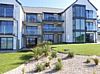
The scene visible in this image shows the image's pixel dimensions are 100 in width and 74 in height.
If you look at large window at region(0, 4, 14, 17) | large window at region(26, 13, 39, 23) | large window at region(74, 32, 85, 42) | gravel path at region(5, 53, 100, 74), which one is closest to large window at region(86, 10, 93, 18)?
large window at region(74, 32, 85, 42)

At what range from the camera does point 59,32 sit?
53406 millimetres

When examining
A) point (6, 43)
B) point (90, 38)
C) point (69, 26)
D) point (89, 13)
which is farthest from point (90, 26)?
point (6, 43)

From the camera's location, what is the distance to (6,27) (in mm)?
40688

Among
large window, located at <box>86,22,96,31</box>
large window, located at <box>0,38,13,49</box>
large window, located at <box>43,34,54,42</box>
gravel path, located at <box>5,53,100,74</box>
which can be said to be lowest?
gravel path, located at <box>5,53,100,74</box>

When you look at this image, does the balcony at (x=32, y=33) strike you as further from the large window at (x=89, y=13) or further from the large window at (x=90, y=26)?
the large window at (x=89, y=13)

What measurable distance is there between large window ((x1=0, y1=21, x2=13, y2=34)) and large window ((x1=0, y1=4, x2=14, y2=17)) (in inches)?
56.9

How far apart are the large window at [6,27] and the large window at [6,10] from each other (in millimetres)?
1445

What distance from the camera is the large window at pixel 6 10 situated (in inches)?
1607

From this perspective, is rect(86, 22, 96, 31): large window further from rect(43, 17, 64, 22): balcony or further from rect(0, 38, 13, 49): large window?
rect(0, 38, 13, 49): large window

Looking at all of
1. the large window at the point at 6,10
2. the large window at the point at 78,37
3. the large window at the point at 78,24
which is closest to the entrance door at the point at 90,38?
the large window at the point at 78,37

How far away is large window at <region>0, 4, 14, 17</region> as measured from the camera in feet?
134

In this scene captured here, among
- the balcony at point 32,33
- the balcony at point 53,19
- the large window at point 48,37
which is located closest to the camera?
the balcony at point 32,33

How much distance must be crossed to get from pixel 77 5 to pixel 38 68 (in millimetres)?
37507

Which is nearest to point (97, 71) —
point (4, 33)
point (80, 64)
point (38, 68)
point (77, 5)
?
point (80, 64)
